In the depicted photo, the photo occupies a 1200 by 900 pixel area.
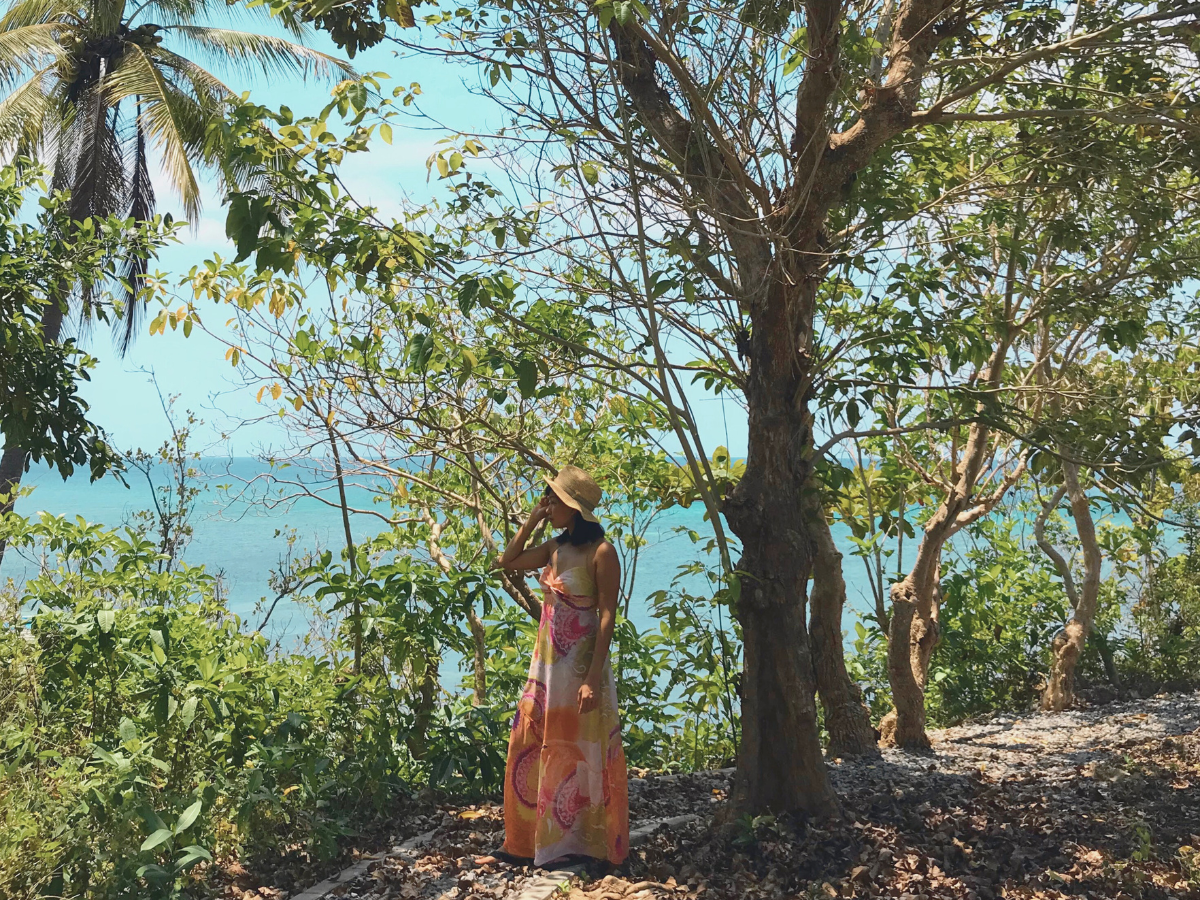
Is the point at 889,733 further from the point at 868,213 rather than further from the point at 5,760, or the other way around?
the point at 5,760

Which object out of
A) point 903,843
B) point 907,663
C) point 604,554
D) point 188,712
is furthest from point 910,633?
point 188,712

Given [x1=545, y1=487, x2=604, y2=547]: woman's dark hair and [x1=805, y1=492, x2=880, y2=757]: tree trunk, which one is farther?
[x1=805, y1=492, x2=880, y2=757]: tree trunk

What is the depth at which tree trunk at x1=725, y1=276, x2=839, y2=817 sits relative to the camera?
13.1 ft

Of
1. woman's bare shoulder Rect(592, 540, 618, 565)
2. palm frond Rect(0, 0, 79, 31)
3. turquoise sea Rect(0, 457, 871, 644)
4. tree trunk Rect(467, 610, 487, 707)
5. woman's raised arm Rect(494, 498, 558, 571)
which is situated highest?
palm frond Rect(0, 0, 79, 31)

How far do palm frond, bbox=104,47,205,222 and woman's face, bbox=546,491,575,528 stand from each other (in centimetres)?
1247

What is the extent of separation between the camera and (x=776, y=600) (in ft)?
13.1

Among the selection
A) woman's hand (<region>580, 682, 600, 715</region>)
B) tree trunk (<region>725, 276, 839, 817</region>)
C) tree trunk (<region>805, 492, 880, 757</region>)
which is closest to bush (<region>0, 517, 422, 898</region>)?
woman's hand (<region>580, 682, 600, 715</region>)

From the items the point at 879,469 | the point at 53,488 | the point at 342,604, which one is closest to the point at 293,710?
the point at 342,604

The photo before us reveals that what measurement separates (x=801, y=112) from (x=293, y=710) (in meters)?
3.29

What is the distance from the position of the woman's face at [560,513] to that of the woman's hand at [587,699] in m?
0.65

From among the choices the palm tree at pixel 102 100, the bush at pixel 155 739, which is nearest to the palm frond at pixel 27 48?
the palm tree at pixel 102 100

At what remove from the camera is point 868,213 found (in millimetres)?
4199

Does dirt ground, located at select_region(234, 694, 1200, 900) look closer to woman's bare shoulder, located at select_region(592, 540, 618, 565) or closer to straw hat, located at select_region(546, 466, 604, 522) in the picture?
woman's bare shoulder, located at select_region(592, 540, 618, 565)

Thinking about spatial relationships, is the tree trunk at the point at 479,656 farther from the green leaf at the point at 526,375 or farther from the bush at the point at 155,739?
the green leaf at the point at 526,375
